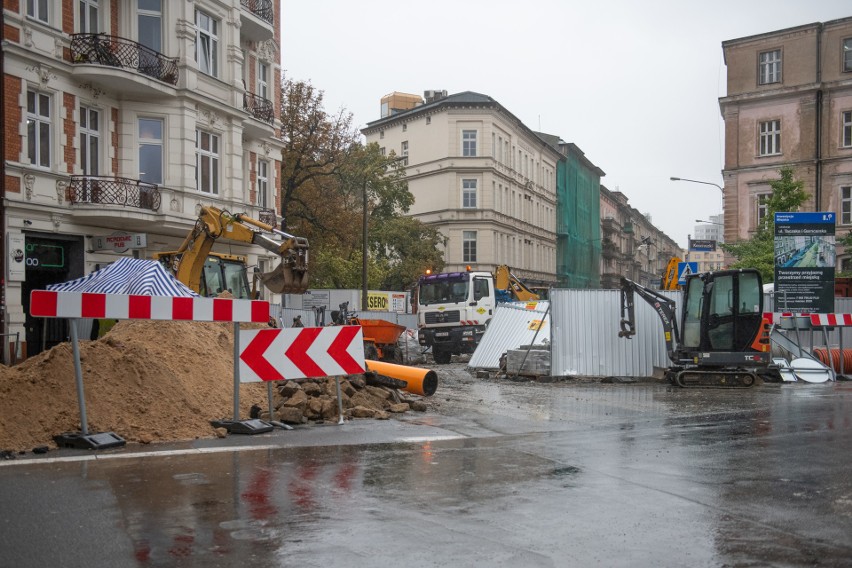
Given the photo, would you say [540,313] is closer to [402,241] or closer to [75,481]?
[75,481]

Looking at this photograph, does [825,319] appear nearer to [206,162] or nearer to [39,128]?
[206,162]

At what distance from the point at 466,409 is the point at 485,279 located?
53.7 feet

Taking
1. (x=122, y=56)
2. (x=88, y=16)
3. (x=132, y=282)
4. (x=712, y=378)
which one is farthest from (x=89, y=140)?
(x=712, y=378)

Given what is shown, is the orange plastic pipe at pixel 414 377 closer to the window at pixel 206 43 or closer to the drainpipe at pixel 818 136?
the window at pixel 206 43

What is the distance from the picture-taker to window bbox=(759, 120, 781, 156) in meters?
51.9

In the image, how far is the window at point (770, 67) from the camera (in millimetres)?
52000

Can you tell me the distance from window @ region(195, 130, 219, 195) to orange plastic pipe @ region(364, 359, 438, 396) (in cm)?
1389

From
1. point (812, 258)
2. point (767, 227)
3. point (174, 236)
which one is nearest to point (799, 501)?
point (812, 258)

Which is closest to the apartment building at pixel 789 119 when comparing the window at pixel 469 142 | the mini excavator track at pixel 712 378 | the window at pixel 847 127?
the window at pixel 847 127

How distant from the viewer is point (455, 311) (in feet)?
99.2

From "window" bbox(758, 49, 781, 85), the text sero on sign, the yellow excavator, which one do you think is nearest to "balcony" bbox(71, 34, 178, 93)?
the yellow excavator

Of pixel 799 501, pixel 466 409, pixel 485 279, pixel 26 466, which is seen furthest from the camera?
pixel 485 279

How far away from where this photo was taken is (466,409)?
14.3 m

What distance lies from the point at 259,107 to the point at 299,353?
2225 cm
